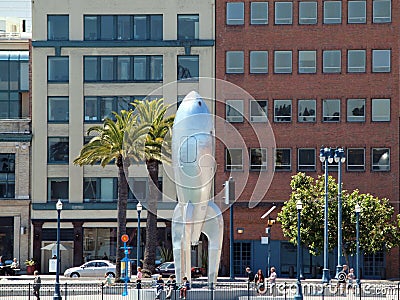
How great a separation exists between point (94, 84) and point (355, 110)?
20631mm

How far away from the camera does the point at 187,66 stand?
88062mm

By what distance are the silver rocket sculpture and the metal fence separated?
59.9 inches

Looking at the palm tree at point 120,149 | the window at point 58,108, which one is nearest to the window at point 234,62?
the window at point 58,108

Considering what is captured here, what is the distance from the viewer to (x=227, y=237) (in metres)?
86.8

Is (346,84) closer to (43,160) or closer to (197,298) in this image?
(43,160)

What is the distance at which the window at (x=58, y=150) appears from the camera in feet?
291

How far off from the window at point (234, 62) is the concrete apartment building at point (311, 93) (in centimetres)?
8

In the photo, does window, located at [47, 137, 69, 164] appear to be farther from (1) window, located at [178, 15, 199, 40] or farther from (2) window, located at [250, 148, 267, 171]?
(2) window, located at [250, 148, 267, 171]

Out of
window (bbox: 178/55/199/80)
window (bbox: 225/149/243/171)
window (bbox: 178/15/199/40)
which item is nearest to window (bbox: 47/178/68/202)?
window (bbox: 178/55/199/80)

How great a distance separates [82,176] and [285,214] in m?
18.2

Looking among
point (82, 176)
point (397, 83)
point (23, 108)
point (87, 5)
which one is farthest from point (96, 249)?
point (397, 83)

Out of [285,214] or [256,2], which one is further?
[256,2]

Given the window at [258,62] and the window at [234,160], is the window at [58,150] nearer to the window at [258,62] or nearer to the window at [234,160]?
the window at [234,160]

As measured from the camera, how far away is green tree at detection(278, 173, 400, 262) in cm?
7781
